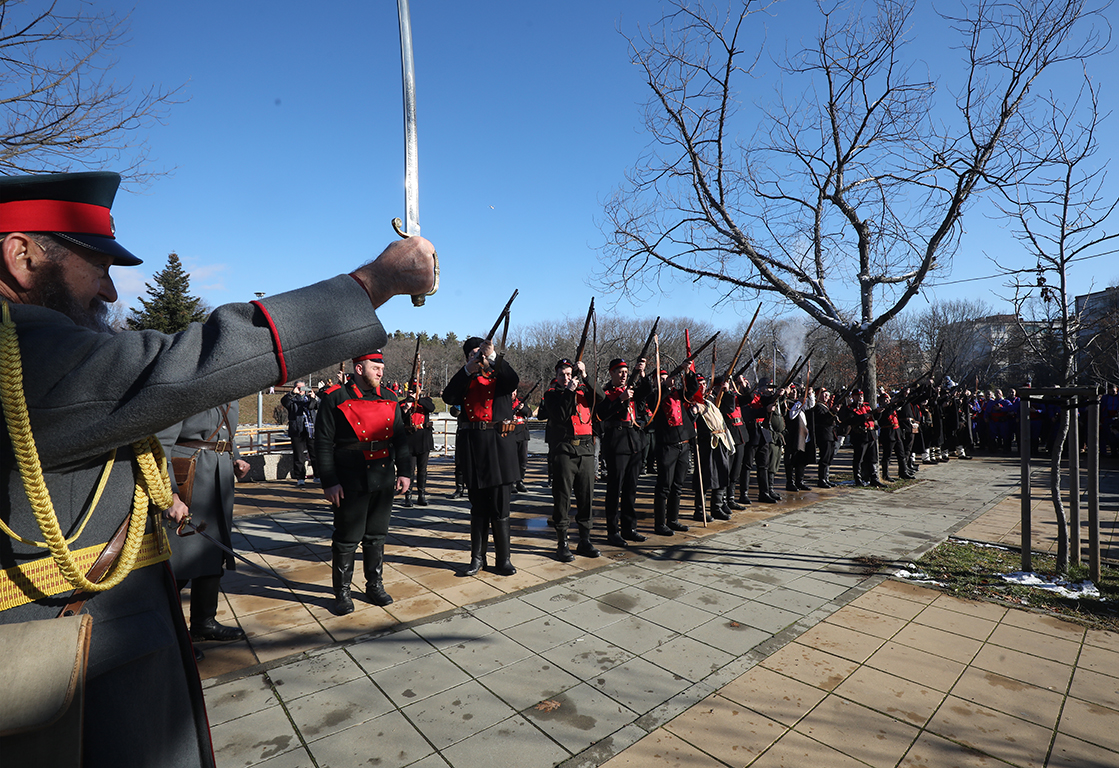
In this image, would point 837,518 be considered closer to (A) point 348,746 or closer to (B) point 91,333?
(A) point 348,746

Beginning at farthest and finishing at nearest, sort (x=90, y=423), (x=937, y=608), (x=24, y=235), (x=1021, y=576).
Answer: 1. (x=1021, y=576)
2. (x=937, y=608)
3. (x=24, y=235)
4. (x=90, y=423)

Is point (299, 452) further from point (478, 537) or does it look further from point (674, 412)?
point (674, 412)

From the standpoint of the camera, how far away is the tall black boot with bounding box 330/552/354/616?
4.68 metres

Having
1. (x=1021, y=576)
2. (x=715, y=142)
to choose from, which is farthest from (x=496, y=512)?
(x=715, y=142)

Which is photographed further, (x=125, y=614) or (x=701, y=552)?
(x=701, y=552)

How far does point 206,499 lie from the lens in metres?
4.36

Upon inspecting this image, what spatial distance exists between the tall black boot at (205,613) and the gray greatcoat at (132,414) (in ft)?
11.0

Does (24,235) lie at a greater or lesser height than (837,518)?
greater

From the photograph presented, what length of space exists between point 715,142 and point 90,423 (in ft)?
51.8

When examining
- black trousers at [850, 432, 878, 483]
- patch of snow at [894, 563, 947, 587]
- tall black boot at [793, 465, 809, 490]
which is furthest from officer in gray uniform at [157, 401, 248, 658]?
black trousers at [850, 432, 878, 483]

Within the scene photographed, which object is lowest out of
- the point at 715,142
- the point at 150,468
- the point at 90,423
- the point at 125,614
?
the point at 125,614

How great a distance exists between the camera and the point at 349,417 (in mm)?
4941

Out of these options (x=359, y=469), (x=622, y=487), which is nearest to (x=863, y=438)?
(x=622, y=487)

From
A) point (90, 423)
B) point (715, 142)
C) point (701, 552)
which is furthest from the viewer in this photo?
point (715, 142)
